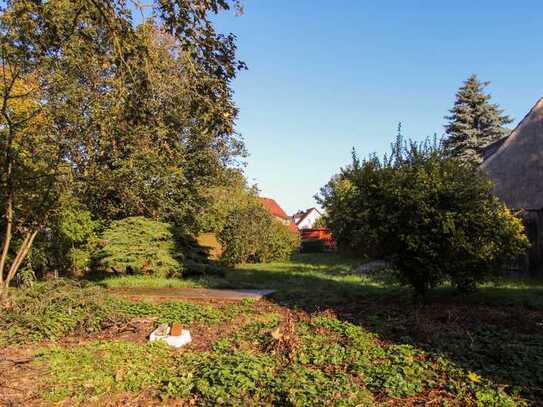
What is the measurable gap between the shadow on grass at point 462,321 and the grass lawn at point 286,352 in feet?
0.08

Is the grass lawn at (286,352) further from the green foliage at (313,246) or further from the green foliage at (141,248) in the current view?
the green foliage at (313,246)

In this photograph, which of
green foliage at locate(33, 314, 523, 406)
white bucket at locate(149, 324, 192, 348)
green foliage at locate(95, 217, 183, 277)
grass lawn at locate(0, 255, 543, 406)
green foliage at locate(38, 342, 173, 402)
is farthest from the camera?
green foliage at locate(95, 217, 183, 277)

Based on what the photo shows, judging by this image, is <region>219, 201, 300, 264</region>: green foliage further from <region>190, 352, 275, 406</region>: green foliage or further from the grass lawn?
<region>190, 352, 275, 406</region>: green foliage

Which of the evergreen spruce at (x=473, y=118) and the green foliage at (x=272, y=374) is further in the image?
the evergreen spruce at (x=473, y=118)

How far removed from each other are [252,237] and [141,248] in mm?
9114

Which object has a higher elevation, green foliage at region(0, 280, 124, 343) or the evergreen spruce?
the evergreen spruce

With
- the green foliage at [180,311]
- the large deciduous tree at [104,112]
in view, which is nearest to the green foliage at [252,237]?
the large deciduous tree at [104,112]

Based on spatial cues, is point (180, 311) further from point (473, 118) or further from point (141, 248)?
point (473, 118)

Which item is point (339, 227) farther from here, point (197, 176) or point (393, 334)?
point (197, 176)

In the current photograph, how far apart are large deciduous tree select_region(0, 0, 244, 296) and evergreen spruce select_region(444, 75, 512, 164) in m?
22.5

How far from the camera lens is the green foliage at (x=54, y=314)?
687 centimetres

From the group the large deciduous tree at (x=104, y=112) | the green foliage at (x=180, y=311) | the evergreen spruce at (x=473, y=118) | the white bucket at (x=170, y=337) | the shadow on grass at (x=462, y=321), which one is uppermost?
the evergreen spruce at (x=473, y=118)

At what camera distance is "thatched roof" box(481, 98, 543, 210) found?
47.2 feet

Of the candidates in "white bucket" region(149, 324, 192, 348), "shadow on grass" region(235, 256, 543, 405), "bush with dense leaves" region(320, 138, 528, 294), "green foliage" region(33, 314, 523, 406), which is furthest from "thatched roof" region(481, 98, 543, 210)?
"white bucket" region(149, 324, 192, 348)
